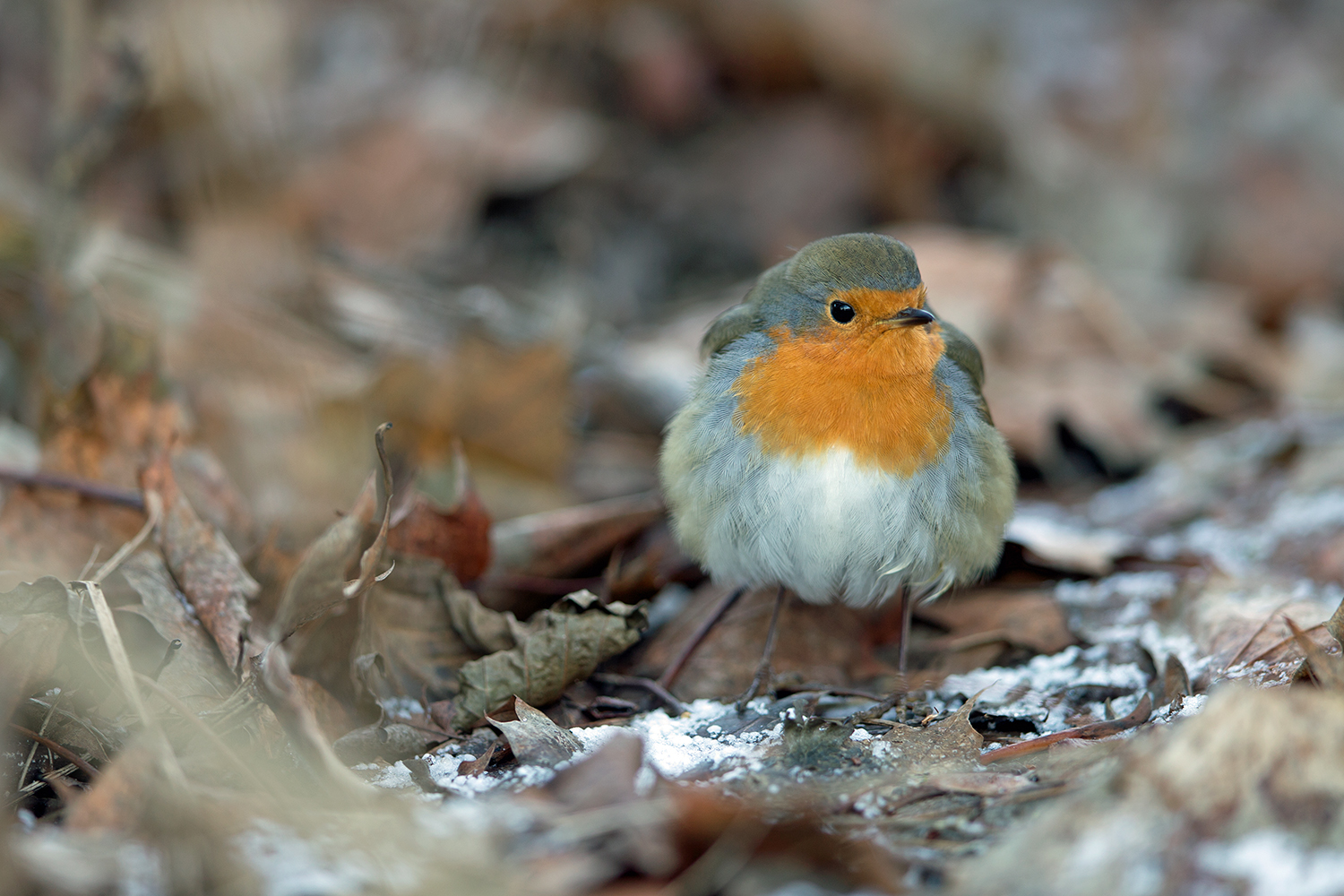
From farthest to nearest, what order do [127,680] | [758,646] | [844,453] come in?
1. [758,646]
2. [844,453]
3. [127,680]

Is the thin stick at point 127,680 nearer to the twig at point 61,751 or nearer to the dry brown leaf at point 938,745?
the twig at point 61,751

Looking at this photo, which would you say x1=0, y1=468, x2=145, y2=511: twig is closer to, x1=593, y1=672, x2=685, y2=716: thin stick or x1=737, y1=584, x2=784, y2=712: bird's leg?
x1=593, y1=672, x2=685, y2=716: thin stick

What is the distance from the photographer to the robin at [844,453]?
277cm

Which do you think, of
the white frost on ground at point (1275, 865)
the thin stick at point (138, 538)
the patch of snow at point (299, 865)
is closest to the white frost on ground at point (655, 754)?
the patch of snow at point (299, 865)

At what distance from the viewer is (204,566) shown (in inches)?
106

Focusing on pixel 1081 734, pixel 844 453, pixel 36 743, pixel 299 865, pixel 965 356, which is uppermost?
pixel 965 356

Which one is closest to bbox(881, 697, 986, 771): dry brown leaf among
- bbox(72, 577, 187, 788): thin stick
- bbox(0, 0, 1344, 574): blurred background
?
bbox(72, 577, 187, 788): thin stick

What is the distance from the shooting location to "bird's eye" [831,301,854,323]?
9.54 ft

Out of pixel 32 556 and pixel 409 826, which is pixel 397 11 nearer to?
pixel 32 556

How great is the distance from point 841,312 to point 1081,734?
1125 millimetres

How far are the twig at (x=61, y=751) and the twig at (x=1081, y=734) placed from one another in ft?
5.38

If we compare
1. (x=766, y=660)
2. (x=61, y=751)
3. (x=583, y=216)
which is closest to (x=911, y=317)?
(x=766, y=660)

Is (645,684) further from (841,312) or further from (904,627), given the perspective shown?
(841,312)

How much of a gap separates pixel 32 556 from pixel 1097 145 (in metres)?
5.52
